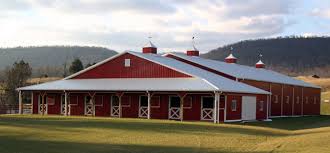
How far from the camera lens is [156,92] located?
36781 mm

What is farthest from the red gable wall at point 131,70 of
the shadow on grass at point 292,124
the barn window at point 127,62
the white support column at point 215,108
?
the shadow on grass at point 292,124

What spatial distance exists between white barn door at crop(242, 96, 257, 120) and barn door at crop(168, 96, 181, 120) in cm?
495

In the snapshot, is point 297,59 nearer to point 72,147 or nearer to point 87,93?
point 87,93

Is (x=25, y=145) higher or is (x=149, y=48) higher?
(x=149, y=48)

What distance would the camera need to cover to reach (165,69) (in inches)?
1534

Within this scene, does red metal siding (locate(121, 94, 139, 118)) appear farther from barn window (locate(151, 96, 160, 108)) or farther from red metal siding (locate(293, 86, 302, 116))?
red metal siding (locate(293, 86, 302, 116))

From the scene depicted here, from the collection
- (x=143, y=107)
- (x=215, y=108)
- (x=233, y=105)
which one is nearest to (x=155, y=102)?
(x=143, y=107)

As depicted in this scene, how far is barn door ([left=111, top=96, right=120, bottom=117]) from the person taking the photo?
132 ft

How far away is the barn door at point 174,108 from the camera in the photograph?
3769 centimetres

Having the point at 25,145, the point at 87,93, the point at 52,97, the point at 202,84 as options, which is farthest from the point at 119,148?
the point at 52,97

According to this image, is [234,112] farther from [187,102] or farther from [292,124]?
[292,124]

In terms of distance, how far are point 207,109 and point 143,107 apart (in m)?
5.18

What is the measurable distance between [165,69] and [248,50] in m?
107

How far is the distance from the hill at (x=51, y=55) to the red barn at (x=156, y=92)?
351ft
